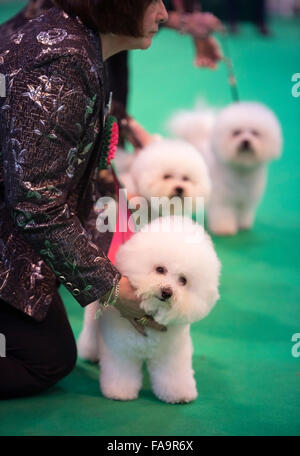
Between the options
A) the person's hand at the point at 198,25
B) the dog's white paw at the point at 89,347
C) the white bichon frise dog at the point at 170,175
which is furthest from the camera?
the person's hand at the point at 198,25

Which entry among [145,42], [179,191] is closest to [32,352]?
[145,42]

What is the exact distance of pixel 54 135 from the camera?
1.34 metres

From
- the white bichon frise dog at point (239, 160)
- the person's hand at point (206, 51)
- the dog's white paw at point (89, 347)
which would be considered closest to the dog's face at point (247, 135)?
the white bichon frise dog at point (239, 160)

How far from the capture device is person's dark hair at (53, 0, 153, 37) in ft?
4.47

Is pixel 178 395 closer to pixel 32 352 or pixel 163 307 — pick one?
pixel 163 307

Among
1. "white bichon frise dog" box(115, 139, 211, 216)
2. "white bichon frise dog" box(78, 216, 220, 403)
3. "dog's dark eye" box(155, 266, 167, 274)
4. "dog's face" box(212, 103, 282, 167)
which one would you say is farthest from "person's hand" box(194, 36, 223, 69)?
"dog's dark eye" box(155, 266, 167, 274)

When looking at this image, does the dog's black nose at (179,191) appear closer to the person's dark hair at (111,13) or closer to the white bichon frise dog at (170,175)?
the white bichon frise dog at (170,175)

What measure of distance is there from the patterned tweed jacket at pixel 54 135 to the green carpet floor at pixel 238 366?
0.32 metres

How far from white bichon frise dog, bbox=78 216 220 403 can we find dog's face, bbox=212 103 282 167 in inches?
61.5

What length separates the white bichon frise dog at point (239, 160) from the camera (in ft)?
10.3

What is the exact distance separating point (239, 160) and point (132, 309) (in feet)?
5.82

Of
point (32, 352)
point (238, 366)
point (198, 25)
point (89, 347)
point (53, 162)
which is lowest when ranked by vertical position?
point (238, 366)
